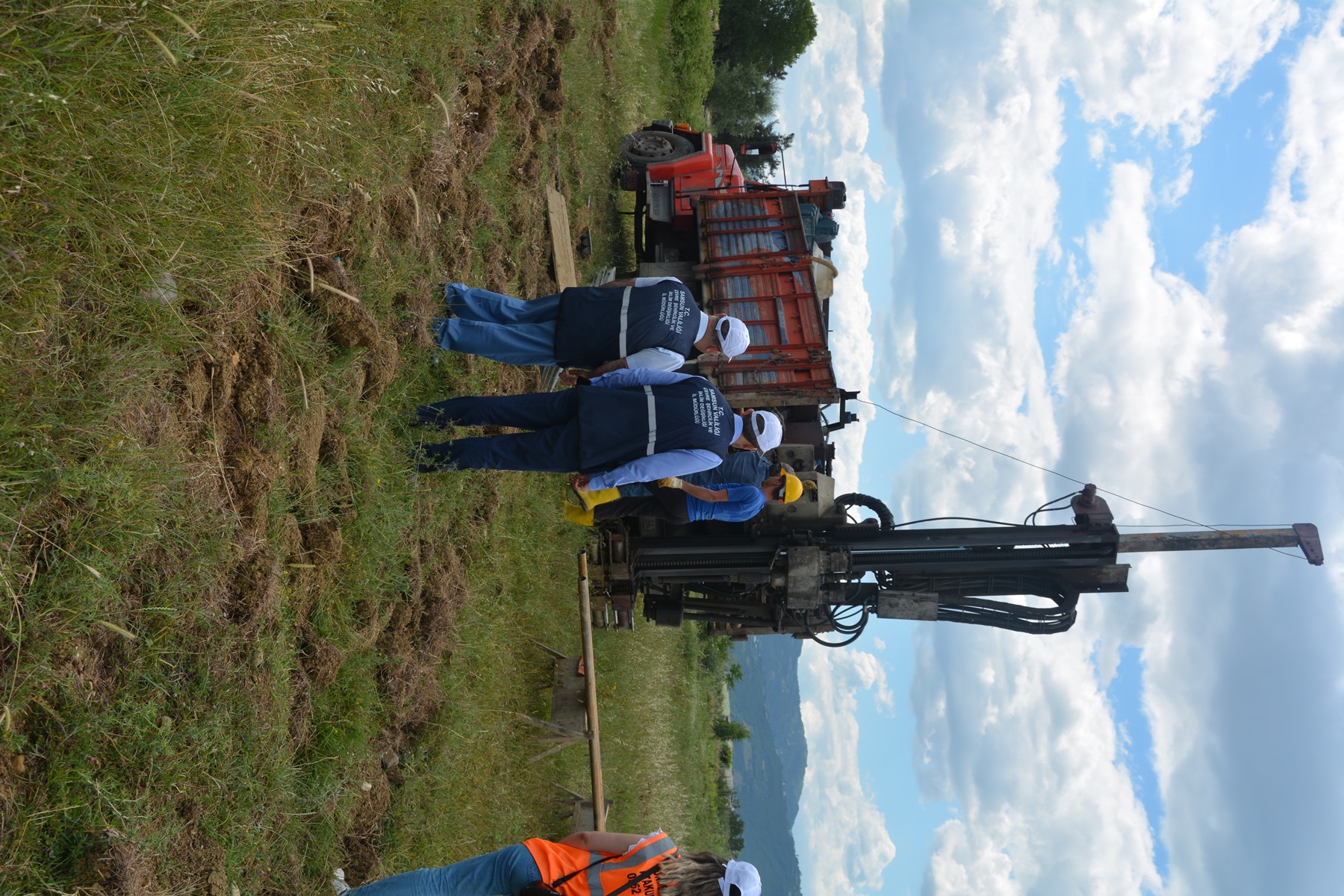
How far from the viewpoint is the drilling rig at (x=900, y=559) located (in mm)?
6828

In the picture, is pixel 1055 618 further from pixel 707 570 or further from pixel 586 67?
pixel 586 67

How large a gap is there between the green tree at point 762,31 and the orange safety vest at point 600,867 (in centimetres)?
2899

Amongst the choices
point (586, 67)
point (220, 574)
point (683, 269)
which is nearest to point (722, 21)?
point (586, 67)

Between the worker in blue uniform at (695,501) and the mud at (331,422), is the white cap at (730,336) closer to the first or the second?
the worker in blue uniform at (695,501)

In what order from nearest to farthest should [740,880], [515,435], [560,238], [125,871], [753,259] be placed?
1. [125,871]
2. [740,880]
3. [515,435]
4. [560,238]
5. [753,259]

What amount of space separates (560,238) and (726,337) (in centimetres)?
418

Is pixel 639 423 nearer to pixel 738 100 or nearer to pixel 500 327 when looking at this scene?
pixel 500 327

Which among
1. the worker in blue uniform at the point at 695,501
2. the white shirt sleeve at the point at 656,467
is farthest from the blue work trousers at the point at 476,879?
the worker in blue uniform at the point at 695,501

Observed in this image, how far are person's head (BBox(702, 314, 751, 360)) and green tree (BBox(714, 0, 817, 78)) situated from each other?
86.2 feet

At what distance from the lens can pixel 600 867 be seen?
4.02 metres

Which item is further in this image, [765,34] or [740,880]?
[765,34]

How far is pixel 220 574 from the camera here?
3590mm

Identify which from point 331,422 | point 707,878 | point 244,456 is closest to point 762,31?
point 331,422

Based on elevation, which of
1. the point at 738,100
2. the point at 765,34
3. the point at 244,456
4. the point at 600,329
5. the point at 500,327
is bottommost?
the point at 244,456
